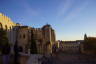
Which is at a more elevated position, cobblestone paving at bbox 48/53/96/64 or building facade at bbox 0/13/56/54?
building facade at bbox 0/13/56/54

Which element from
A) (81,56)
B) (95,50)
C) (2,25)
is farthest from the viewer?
(2,25)

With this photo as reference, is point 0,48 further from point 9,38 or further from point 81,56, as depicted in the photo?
point 81,56

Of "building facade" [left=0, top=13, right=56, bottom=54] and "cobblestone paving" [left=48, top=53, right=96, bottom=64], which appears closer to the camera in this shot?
"cobblestone paving" [left=48, top=53, right=96, bottom=64]

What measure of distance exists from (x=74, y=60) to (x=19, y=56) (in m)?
9.91

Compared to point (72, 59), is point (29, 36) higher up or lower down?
higher up

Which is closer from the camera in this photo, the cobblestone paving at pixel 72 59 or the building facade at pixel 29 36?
the cobblestone paving at pixel 72 59

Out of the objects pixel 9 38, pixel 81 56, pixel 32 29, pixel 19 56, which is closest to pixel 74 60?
pixel 81 56

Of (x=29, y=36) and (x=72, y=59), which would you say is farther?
(x=29, y=36)

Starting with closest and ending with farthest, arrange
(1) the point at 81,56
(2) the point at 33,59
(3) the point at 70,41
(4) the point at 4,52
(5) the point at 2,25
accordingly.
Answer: (2) the point at 33,59 < (1) the point at 81,56 < (4) the point at 4,52 < (5) the point at 2,25 < (3) the point at 70,41

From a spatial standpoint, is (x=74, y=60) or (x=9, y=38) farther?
(x=9, y=38)

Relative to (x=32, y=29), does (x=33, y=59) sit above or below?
below

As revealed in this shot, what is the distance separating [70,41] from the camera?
1634 inches

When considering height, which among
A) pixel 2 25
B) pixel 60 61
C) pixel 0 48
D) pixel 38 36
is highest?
pixel 2 25

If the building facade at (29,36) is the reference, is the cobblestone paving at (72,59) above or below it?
below
